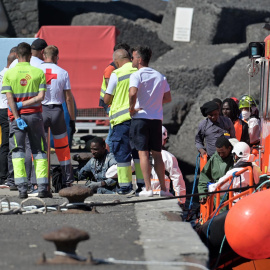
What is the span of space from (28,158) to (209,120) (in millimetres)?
2922

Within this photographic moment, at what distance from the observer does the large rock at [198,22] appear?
27750 millimetres

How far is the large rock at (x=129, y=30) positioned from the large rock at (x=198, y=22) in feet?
3.32

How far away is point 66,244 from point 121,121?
173 inches

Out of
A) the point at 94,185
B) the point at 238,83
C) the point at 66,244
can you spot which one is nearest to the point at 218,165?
the point at 94,185

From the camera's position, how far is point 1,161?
1191cm

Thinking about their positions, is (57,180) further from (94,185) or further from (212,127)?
(212,127)

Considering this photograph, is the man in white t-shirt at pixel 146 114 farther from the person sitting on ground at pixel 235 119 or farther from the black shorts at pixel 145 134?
the person sitting on ground at pixel 235 119

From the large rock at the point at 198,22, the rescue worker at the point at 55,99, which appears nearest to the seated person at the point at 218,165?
the rescue worker at the point at 55,99

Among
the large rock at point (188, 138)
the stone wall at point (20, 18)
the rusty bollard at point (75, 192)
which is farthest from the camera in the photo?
the stone wall at point (20, 18)

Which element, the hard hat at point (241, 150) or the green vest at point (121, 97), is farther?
the hard hat at point (241, 150)

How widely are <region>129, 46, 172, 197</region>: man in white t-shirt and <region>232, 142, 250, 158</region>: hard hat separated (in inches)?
41.0

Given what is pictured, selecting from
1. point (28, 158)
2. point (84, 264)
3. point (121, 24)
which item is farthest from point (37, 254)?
point (121, 24)

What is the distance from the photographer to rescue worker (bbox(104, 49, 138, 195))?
10.1 m

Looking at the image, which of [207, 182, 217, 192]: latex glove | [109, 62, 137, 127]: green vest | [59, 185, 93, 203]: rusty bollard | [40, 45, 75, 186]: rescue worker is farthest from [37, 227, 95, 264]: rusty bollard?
[40, 45, 75, 186]: rescue worker
